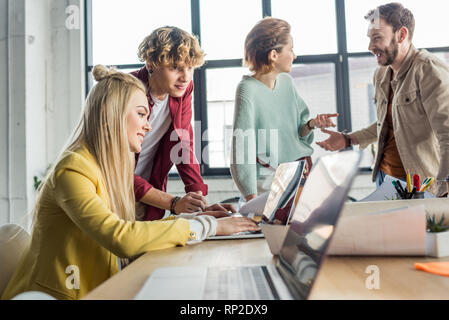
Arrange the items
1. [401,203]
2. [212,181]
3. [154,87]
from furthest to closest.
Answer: [212,181], [154,87], [401,203]

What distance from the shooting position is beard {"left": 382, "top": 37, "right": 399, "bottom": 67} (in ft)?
6.60

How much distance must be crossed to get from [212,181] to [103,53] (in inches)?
66.8

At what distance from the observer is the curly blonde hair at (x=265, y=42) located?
160 cm

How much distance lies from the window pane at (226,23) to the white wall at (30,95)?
4.30ft

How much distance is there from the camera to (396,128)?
6.49ft

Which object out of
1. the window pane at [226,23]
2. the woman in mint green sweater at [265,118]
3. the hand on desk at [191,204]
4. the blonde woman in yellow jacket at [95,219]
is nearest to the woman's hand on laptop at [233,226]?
the blonde woman in yellow jacket at [95,219]

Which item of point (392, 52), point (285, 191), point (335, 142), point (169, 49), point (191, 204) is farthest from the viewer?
point (335, 142)

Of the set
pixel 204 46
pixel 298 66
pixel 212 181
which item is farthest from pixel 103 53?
pixel 298 66

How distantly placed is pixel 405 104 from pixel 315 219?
1654 millimetres

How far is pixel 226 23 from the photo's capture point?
12.9 ft

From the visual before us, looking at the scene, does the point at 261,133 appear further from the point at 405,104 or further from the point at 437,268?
the point at 437,268

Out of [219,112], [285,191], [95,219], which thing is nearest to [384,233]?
[285,191]

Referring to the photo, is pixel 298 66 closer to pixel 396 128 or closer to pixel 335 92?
pixel 335 92

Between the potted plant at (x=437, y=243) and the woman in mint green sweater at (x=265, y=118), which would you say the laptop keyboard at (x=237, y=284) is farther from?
the woman in mint green sweater at (x=265, y=118)
